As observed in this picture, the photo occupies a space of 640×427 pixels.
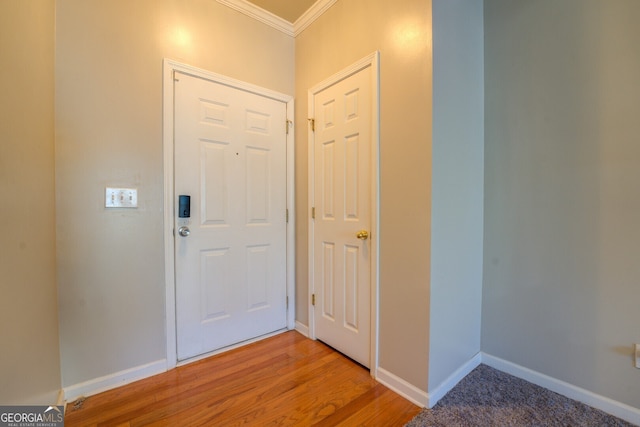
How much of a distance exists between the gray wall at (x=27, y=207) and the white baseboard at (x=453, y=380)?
6.17 ft

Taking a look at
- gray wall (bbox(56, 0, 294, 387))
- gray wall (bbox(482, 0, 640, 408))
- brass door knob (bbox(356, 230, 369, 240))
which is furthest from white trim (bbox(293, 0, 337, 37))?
brass door knob (bbox(356, 230, 369, 240))

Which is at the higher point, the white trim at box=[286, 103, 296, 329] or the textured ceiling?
the textured ceiling

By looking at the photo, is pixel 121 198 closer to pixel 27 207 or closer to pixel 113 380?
pixel 27 207

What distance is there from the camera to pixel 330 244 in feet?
6.73

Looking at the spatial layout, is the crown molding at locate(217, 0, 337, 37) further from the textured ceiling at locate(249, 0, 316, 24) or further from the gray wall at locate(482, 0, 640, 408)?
the gray wall at locate(482, 0, 640, 408)

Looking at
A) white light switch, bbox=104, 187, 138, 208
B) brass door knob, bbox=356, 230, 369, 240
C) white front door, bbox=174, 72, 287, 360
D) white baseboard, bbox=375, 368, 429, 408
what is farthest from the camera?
white front door, bbox=174, 72, 287, 360

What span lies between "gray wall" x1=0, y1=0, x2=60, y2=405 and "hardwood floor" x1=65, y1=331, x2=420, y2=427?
35 centimetres

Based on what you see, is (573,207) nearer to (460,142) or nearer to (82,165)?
(460,142)

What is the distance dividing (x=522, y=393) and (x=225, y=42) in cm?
314

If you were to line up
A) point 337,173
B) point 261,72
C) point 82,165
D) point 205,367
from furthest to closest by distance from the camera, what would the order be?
point 261,72 → point 337,173 → point 205,367 → point 82,165

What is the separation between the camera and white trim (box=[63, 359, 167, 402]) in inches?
59.0

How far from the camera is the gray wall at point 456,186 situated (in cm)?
147

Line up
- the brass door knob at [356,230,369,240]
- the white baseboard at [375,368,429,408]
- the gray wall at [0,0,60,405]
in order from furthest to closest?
the brass door knob at [356,230,369,240] < the white baseboard at [375,368,429,408] < the gray wall at [0,0,60,405]

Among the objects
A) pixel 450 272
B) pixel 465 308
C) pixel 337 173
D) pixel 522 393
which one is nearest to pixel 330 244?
pixel 337 173
